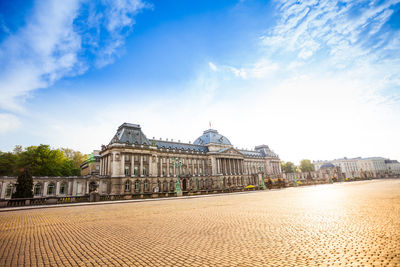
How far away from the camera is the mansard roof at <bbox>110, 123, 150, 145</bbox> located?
205 ft

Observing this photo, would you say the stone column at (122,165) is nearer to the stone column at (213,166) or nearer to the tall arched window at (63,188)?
the tall arched window at (63,188)

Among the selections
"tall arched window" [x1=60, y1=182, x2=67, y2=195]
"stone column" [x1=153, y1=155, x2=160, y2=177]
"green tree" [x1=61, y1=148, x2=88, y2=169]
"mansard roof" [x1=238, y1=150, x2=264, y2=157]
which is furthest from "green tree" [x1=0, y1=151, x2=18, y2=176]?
"mansard roof" [x1=238, y1=150, x2=264, y2=157]

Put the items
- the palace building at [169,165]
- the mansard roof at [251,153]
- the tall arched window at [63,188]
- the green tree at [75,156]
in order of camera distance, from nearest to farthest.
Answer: the tall arched window at [63,188]
the palace building at [169,165]
the green tree at [75,156]
the mansard roof at [251,153]

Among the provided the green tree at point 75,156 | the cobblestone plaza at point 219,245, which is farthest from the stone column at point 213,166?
the cobblestone plaza at point 219,245

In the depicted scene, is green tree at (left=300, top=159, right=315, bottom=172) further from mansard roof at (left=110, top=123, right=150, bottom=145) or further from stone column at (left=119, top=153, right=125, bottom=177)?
stone column at (left=119, top=153, right=125, bottom=177)

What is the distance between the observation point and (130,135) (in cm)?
6500

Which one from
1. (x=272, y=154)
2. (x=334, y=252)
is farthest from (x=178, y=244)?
(x=272, y=154)

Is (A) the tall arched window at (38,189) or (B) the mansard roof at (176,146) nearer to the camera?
(A) the tall arched window at (38,189)

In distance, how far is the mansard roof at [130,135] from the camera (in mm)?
62600

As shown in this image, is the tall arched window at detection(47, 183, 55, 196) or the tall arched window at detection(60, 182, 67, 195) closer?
the tall arched window at detection(47, 183, 55, 196)

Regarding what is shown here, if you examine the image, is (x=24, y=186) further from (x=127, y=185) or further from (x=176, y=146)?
(x=176, y=146)

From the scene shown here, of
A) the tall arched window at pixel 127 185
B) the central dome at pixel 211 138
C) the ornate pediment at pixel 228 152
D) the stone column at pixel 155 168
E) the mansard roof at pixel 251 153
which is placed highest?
the central dome at pixel 211 138

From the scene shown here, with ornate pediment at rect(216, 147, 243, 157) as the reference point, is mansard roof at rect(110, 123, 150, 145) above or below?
above

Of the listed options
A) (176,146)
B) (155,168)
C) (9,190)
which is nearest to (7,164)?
(9,190)
